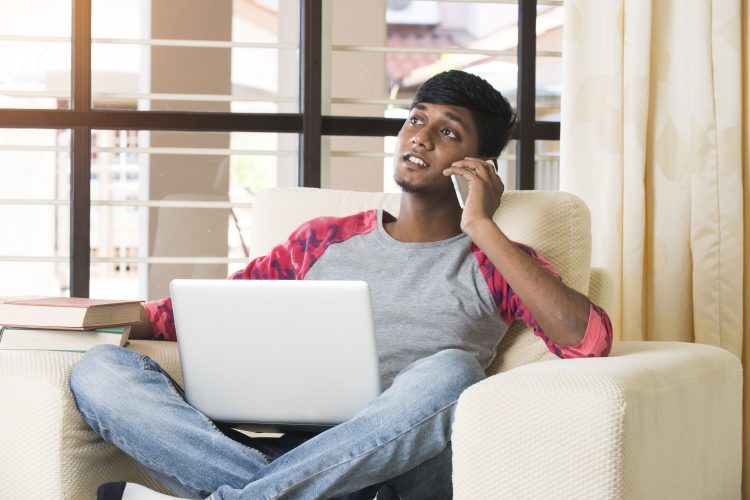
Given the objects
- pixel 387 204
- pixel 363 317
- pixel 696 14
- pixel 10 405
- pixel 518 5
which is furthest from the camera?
pixel 518 5

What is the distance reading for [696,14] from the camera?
2631 millimetres

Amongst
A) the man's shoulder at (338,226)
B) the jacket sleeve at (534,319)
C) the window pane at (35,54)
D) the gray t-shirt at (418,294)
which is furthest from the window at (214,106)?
the jacket sleeve at (534,319)

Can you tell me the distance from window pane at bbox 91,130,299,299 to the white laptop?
143cm

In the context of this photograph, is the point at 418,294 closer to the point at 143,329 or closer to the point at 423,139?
the point at 423,139

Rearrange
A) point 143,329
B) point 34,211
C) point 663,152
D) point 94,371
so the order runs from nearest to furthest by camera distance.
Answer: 1. point 94,371
2. point 143,329
3. point 663,152
4. point 34,211

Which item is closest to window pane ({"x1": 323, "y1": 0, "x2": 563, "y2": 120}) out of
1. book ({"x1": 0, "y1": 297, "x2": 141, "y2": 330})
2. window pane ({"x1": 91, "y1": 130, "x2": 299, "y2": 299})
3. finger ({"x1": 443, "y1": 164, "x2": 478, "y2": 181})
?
window pane ({"x1": 91, "y1": 130, "x2": 299, "y2": 299})

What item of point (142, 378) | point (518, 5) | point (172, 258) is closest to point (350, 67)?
point (518, 5)

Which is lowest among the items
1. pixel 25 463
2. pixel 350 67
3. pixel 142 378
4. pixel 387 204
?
pixel 25 463

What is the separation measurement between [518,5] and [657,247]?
2.75 ft

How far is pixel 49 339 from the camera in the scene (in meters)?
1.84

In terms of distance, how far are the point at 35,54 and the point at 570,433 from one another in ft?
7.33

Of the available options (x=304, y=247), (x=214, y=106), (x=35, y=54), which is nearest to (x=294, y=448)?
(x=304, y=247)

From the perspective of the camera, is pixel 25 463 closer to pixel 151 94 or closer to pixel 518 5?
pixel 151 94

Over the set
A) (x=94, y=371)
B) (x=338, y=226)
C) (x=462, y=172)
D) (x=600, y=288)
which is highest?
(x=462, y=172)
